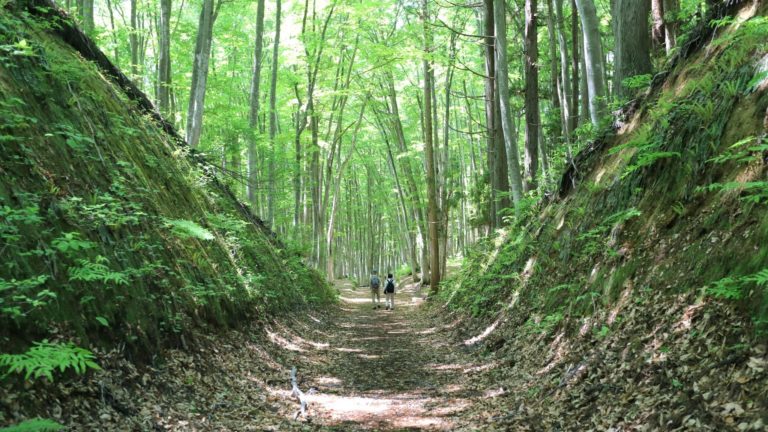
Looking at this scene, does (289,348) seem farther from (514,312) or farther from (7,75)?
(7,75)

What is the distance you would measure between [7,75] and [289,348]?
231 inches

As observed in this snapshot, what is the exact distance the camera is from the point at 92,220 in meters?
5.31

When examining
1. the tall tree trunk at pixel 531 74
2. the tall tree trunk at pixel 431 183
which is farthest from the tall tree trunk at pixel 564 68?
the tall tree trunk at pixel 431 183

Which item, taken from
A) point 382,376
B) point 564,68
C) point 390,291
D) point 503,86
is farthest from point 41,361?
point 390,291

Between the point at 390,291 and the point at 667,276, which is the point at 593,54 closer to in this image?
the point at 667,276

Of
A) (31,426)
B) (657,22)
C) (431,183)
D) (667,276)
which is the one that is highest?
(657,22)

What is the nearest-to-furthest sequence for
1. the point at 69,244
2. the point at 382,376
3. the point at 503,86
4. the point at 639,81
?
the point at 69,244, the point at 639,81, the point at 382,376, the point at 503,86

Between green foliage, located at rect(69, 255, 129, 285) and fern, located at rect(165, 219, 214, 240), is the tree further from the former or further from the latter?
green foliage, located at rect(69, 255, 129, 285)

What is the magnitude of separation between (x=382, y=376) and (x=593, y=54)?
6554 millimetres

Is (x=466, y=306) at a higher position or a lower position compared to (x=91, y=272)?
lower

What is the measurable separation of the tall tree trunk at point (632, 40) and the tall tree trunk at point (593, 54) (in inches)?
12.3

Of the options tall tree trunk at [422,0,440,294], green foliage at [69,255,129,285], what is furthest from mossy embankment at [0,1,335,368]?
tall tree trunk at [422,0,440,294]

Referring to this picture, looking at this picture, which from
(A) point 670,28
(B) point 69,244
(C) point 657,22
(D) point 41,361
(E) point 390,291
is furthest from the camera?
(E) point 390,291

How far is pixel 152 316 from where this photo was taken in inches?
213
